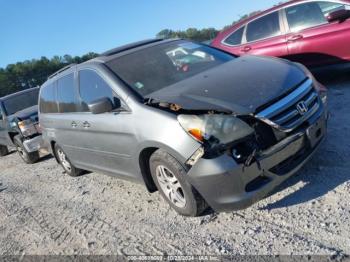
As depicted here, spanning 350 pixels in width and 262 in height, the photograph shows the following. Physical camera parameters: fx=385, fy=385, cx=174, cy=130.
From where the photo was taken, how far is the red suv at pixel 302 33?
21.7 feet

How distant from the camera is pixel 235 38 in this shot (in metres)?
8.02

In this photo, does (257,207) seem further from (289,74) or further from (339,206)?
(289,74)

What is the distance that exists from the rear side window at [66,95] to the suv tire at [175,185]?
199cm

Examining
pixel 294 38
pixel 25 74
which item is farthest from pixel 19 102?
pixel 25 74

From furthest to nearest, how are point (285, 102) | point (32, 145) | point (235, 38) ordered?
point (32, 145)
point (235, 38)
point (285, 102)

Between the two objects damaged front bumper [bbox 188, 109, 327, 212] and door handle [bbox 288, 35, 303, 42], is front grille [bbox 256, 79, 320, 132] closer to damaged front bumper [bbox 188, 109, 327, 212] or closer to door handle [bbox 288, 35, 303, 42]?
damaged front bumper [bbox 188, 109, 327, 212]

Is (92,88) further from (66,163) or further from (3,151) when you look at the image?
(3,151)

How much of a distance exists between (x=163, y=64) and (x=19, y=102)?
23.9 ft

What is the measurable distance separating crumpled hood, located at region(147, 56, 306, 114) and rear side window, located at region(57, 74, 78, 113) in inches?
69.8

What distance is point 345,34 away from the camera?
21.4 ft

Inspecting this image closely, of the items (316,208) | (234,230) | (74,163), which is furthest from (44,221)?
(316,208)

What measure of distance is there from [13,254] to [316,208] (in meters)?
3.33

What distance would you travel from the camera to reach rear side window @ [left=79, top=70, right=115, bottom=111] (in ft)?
14.8

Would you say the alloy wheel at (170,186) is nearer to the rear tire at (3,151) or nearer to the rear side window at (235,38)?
the rear side window at (235,38)
